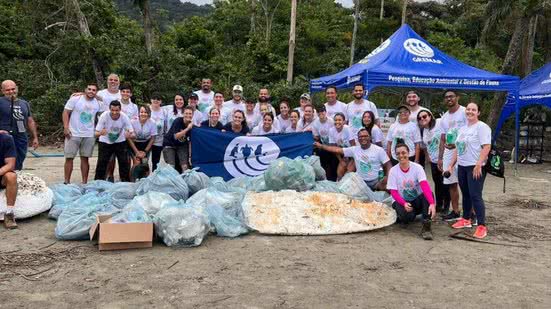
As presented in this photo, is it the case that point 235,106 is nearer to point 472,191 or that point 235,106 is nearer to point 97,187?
point 97,187

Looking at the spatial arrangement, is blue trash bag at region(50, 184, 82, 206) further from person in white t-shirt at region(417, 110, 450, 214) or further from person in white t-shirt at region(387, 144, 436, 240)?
person in white t-shirt at region(417, 110, 450, 214)

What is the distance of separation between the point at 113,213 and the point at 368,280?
2.80m

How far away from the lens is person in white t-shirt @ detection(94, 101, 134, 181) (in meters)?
6.95

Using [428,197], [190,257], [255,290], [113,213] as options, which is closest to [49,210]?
[113,213]

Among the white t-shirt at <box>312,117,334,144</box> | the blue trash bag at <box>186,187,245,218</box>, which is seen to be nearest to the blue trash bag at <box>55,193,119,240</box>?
the blue trash bag at <box>186,187,245,218</box>

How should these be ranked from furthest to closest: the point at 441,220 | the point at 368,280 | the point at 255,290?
the point at 441,220, the point at 368,280, the point at 255,290

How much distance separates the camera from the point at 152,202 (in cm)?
502

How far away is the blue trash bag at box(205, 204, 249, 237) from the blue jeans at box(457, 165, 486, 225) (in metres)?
2.58

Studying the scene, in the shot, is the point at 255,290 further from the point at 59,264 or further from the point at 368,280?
the point at 59,264

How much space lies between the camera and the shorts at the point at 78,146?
7.18 metres

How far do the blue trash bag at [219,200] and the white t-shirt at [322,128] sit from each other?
230cm

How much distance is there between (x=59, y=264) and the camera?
4.11 metres

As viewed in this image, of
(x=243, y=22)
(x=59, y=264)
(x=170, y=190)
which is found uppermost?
(x=243, y=22)

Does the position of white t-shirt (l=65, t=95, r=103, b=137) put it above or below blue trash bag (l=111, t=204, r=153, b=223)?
above
